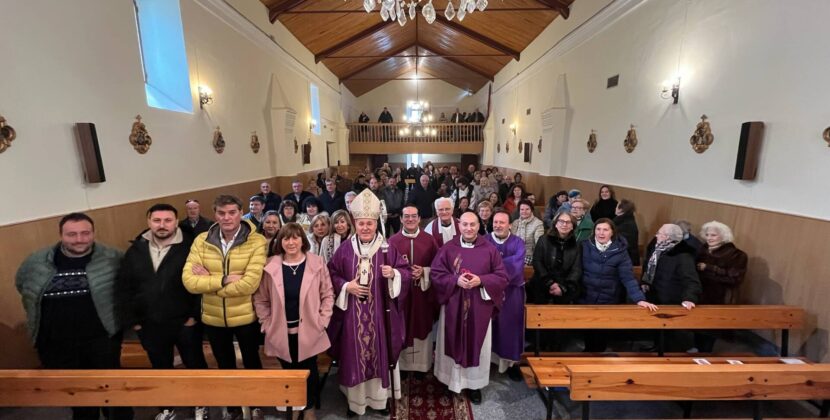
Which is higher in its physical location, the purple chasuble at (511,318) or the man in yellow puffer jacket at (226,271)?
the man in yellow puffer jacket at (226,271)

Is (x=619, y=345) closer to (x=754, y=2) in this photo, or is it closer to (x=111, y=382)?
(x=754, y=2)

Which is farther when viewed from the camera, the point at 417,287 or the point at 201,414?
the point at 417,287

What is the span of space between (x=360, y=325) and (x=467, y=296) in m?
0.92

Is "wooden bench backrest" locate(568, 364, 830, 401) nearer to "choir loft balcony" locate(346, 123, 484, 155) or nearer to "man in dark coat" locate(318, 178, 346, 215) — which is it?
"man in dark coat" locate(318, 178, 346, 215)

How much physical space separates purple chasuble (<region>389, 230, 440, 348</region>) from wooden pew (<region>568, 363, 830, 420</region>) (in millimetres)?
1440

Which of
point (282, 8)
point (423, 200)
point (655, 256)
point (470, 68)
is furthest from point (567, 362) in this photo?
point (470, 68)

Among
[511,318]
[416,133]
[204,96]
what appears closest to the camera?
[511,318]

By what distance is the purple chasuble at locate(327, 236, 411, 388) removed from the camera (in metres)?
2.85

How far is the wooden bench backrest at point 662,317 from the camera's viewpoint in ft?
10.2

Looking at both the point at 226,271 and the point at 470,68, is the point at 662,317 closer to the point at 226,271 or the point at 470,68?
the point at 226,271

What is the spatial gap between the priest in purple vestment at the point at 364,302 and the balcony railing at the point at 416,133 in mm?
16145

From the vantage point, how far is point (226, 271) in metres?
2.56

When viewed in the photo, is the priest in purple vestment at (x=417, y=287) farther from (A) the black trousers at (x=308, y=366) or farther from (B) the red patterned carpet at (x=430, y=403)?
(A) the black trousers at (x=308, y=366)

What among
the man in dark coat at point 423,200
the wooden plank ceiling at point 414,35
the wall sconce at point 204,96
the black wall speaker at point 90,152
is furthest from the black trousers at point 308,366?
the wooden plank ceiling at point 414,35
